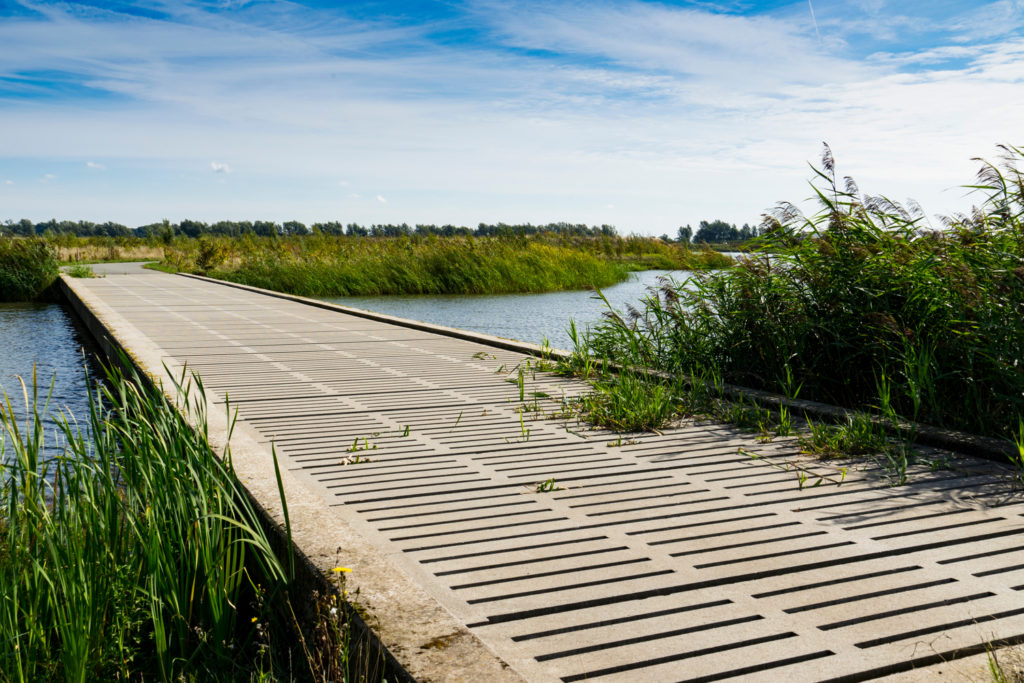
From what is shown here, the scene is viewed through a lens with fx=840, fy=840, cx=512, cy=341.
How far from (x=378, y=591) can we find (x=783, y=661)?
3.13ft

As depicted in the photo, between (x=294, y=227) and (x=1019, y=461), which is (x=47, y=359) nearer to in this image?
(x=1019, y=461)

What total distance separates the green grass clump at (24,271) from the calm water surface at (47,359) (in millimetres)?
1829

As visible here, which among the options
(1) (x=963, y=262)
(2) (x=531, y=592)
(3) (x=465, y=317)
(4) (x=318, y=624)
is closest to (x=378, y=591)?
(4) (x=318, y=624)

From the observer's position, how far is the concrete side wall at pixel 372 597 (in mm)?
1731

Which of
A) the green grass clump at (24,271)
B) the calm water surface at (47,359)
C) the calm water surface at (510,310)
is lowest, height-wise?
the calm water surface at (47,359)

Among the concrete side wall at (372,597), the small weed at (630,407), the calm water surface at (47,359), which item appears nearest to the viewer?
the concrete side wall at (372,597)

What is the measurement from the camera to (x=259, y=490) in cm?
285

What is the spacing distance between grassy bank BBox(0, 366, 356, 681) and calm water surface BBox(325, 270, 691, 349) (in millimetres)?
7218

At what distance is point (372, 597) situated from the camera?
2029 mm

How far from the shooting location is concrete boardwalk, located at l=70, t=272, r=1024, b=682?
190 cm

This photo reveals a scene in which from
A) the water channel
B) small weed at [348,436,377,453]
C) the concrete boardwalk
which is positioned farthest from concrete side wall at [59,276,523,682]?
the water channel

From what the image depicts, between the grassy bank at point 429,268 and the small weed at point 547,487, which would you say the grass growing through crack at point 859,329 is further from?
the grassy bank at point 429,268

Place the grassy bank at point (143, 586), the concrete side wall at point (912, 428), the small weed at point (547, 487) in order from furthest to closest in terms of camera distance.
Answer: the concrete side wall at point (912, 428)
the small weed at point (547, 487)
the grassy bank at point (143, 586)

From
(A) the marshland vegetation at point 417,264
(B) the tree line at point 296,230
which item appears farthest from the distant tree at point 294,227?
(A) the marshland vegetation at point 417,264
